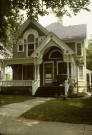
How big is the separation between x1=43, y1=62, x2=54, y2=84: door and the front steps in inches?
131

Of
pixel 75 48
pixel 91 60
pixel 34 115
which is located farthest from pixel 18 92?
pixel 91 60

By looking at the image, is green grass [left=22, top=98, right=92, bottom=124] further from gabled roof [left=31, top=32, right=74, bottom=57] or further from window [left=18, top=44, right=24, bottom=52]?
window [left=18, top=44, right=24, bottom=52]

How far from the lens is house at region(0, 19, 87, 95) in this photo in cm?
2623

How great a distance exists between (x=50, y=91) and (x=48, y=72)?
14.4 feet

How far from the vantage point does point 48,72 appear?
29078 mm

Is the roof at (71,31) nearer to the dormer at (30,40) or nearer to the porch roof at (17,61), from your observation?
the dormer at (30,40)

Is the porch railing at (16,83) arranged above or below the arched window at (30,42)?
below

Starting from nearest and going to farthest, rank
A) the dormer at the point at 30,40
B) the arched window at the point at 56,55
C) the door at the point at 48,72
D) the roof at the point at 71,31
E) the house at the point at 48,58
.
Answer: the house at the point at 48,58, the arched window at the point at 56,55, the door at the point at 48,72, the roof at the point at 71,31, the dormer at the point at 30,40

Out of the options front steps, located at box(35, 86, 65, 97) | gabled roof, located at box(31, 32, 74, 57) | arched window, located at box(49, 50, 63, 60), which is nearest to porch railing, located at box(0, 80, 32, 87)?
front steps, located at box(35, 86, 65, 97)

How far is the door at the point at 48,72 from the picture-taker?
28.8 m

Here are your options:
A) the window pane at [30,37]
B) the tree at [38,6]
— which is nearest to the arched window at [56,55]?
the window pane at [30,37]

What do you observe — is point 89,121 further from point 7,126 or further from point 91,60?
point 91,60

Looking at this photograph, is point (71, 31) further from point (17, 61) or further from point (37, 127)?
point (37, 127)

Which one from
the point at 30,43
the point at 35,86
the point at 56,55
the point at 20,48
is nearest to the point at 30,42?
the point at 30,43
